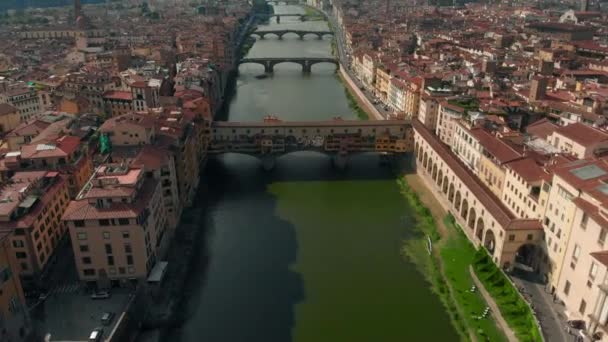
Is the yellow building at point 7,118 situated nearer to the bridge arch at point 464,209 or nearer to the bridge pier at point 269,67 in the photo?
the bridge arch at point 464,209

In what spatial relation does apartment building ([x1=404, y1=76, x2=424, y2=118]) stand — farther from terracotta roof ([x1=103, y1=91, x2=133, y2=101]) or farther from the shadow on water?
terracotta roof ([x1=103, y1=91, x2=133, y2=101])

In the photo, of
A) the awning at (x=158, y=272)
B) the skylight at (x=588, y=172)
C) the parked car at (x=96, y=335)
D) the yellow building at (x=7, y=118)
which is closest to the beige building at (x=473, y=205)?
the skylight at (x=588, y=172)

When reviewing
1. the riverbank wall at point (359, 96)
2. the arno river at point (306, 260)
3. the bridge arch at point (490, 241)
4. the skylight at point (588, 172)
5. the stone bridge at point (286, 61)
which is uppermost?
the skylight at point (588, 172)

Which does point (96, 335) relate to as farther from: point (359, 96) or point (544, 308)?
point (359, 96)

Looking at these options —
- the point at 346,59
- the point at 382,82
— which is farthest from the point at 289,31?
the point at 382,82

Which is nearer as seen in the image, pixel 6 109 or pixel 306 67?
pixel 6 109
